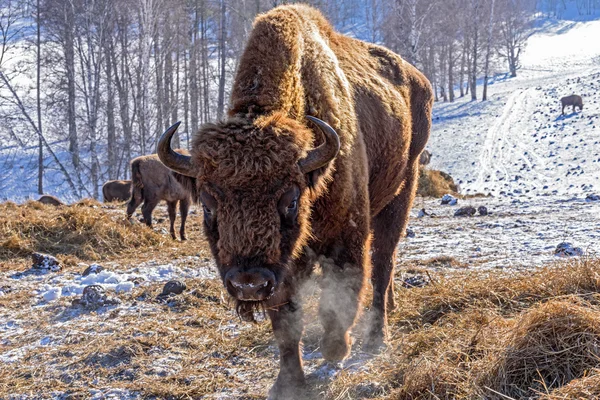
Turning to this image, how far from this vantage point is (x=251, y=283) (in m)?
2.75

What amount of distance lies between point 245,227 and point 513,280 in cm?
271

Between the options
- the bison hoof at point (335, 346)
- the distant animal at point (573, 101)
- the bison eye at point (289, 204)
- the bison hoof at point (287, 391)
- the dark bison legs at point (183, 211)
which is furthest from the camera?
the distant animal at point (573, 101)

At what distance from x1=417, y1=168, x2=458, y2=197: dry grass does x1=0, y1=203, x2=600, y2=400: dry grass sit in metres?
9.42

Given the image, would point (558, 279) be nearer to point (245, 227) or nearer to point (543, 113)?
point (245, 227)

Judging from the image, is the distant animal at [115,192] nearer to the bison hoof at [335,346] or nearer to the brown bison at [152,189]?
the brown bison at [152,189]

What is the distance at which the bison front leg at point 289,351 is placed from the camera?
340 centimetres

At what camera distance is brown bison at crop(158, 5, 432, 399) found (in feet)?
9.64

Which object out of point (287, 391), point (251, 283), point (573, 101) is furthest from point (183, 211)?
point (573, 101)

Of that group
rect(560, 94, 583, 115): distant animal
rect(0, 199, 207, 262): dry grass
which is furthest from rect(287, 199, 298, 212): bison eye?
rect(560, 94, 583, 115): distant animal

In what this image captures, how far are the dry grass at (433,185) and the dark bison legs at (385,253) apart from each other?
9.73 metres

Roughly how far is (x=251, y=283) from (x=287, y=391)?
3.40ft

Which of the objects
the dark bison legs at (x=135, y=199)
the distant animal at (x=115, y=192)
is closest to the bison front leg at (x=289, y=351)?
the dark bison legs at (x=135, y=199)

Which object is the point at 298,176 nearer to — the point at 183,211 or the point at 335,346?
the point at 335,346

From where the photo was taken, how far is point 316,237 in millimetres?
3459
